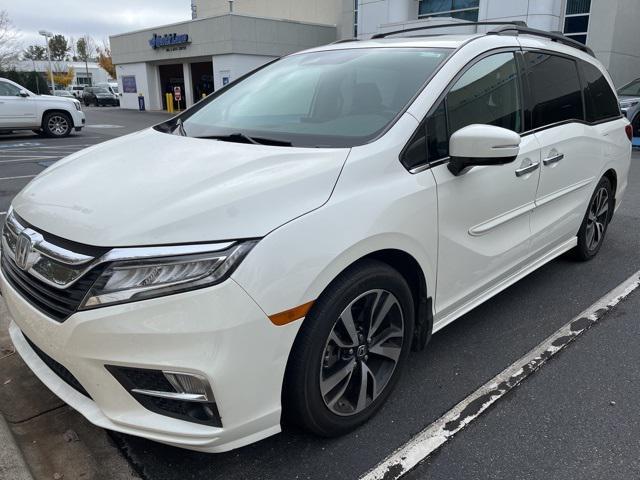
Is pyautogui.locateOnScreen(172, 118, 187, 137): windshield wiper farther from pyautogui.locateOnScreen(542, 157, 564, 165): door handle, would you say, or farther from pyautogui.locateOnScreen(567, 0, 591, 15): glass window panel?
pyautogui.locateOnScreen(567, 0, 591, 15): glass window panel

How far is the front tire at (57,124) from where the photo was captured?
1505cm

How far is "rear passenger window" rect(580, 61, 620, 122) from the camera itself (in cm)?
414

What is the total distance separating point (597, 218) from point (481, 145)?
2709 millimetres

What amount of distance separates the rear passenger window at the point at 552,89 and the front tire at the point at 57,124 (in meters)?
14.9

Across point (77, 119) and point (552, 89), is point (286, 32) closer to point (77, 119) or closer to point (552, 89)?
point (77, 119)

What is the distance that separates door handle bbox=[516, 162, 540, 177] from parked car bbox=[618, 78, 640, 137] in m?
11.1

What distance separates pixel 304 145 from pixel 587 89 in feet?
9.39

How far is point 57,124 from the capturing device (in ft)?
50.3

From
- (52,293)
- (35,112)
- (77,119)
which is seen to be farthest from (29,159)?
(52,293)

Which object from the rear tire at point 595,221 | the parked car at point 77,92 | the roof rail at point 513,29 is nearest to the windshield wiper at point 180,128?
the roof rail at point 513,29

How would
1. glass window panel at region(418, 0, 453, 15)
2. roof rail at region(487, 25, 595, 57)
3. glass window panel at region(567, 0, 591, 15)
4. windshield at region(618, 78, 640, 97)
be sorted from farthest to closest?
glass window panel at region(418, 0, 453, 15), glass window panel at region(567, 0, 591, 15), windshield at region(618, 78, 640, 97), roof rail at region(487, 25, 595, 57)

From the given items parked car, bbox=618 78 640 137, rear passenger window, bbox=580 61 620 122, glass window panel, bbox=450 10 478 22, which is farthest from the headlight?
glass window panel, bbox=450 10 478 22

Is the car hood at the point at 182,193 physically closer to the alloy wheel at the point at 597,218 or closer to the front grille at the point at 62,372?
the front grille at the point at 62,372

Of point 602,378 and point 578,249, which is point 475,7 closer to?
point 578,249
